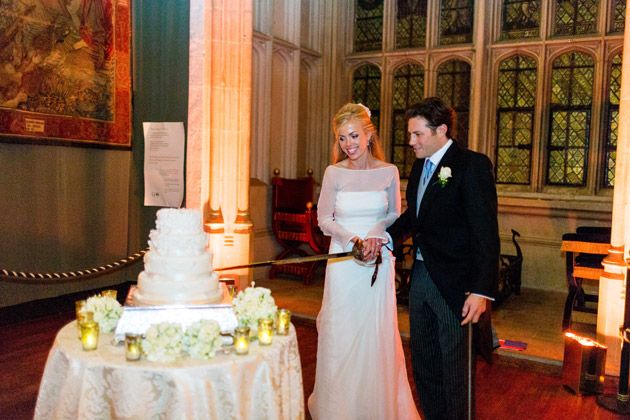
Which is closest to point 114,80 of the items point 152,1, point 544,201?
point 152,1

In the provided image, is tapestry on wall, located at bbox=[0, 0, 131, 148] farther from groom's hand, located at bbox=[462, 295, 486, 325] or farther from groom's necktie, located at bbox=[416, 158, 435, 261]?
groom's hand, located at bbox=[462, 295, 486, 325]


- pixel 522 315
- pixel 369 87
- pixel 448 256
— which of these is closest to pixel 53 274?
pixel 448 256

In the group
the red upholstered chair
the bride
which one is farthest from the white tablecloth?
the red upholstered chair

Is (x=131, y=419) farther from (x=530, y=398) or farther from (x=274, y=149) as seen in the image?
(x=274, y=149)

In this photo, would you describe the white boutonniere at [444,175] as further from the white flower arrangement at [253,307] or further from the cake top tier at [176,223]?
the cake top tier at [176,223]

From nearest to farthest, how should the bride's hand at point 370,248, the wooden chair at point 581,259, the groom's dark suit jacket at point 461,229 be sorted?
the groom's dark suit jacket at point 461,229 < the bride's hand at point 370,248 < the wooden chair at point 581,259

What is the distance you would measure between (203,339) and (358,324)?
1337 mm

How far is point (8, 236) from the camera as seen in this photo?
514 cm

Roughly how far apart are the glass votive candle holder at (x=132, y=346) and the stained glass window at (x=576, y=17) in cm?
717

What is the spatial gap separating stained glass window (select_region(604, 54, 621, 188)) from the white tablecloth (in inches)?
248

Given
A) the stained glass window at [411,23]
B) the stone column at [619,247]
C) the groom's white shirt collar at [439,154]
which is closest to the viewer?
the groom's white shirt collar at [439,154]

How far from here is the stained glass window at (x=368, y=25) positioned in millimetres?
8508

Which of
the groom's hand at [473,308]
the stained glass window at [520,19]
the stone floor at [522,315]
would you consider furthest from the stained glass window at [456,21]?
the groom's hand at [473,308]

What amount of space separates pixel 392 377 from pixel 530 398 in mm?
1268
